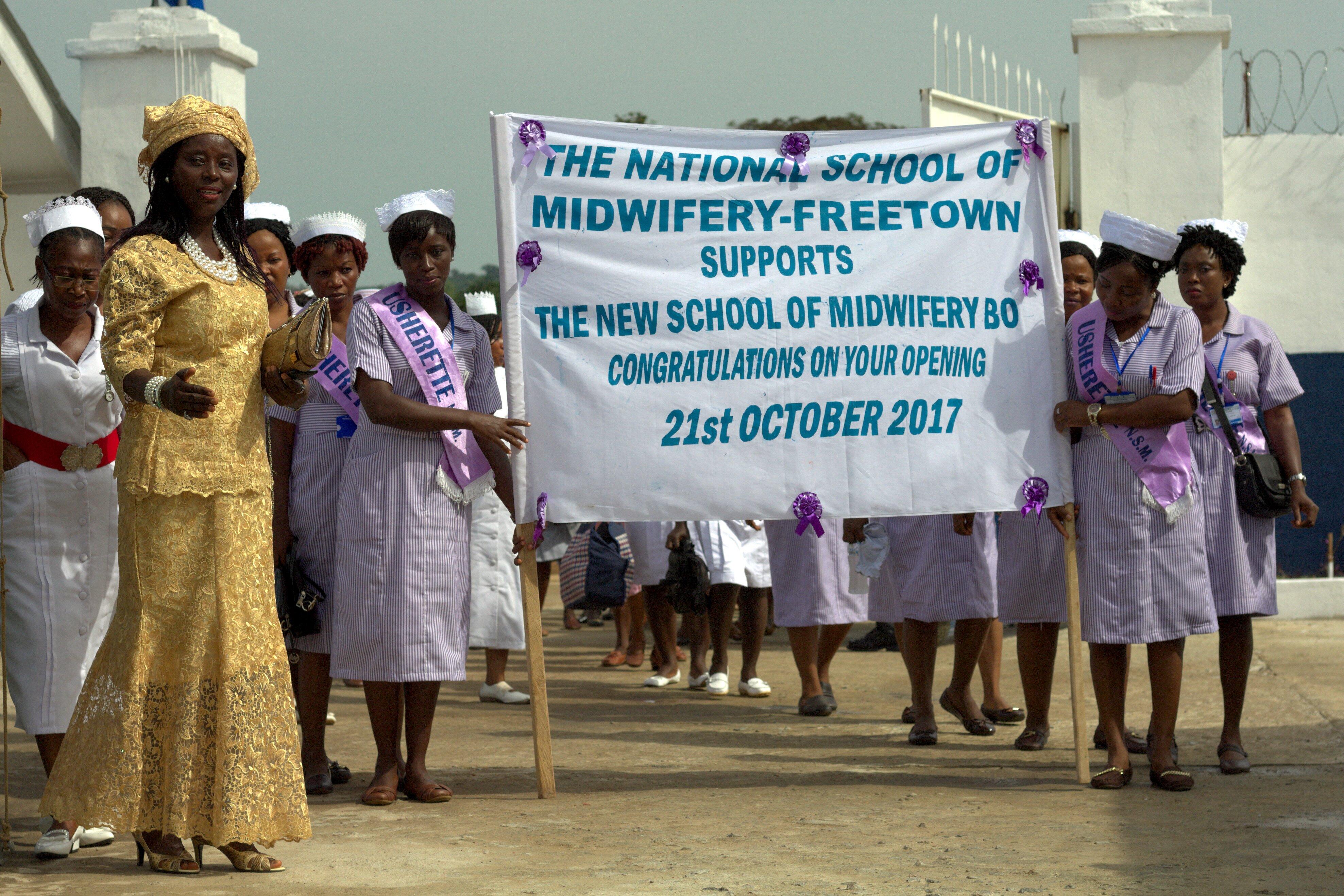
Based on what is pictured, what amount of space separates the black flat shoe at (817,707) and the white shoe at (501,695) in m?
1.57

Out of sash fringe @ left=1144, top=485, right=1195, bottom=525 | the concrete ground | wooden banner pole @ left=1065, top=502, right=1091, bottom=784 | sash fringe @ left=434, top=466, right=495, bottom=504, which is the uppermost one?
sash fringe @ left=434, top=466, right=495, bottom=504

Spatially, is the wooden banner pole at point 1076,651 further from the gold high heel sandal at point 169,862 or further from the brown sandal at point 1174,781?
the gold high heel sandal at point 169,862

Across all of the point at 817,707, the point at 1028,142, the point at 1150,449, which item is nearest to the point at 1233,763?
the point at 1150,449

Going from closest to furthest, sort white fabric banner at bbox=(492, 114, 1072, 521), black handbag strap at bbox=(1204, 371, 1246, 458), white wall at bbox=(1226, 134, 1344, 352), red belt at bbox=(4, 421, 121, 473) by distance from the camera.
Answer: red belt at bbox=(4, 421, 121, 473) → white fabric banner at bbox=(492, 114, 1072, 521) → black handbag strap at bbox=(1204, 371, 1246, 458) → white wall at bbox=(1226, 134, 1344, 352)

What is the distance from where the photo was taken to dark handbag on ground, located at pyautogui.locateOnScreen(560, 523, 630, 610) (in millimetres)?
9258

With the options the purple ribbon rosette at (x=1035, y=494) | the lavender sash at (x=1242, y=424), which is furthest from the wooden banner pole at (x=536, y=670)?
the lavender sash at (x=1242, y=424)

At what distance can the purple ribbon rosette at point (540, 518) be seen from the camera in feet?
17.6

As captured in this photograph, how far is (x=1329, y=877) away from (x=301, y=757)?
355cm

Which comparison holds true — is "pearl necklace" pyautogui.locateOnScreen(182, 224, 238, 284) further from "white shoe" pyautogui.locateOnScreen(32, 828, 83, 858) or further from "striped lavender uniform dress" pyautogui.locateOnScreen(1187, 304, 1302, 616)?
"striped lavender uniform dress" pyautogui.locateOnScreen(1187, 304, 1302, 616)

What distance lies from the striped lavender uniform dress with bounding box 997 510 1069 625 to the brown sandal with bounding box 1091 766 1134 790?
30.0 inches

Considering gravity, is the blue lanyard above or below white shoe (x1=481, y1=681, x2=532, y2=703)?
above

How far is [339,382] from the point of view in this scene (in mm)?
5734

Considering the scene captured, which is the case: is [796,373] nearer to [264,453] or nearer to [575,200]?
[575,200]

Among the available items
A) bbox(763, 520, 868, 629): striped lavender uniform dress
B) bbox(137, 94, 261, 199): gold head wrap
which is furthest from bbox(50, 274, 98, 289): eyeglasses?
bbox(763, 520, 868, 629): striped lavender uniform dress
